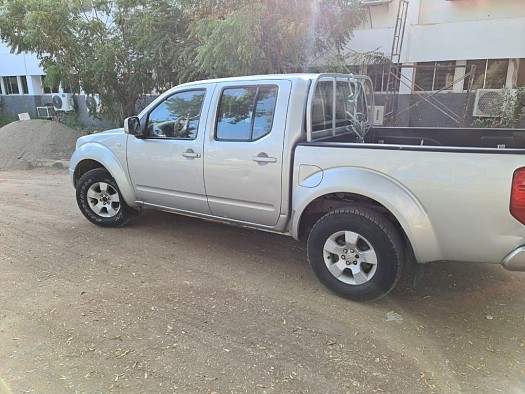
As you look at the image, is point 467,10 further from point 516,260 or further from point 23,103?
point 23,103

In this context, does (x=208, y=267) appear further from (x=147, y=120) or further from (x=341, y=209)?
(x=147, y=120)

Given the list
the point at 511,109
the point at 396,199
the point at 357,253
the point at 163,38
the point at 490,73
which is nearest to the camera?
the point at 396,199

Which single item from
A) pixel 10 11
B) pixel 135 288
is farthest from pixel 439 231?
pixel 10 11

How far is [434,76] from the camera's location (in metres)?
11.9

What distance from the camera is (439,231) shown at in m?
3.16

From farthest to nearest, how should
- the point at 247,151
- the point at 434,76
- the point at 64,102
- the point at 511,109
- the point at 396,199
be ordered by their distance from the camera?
the point at 64,102, the point at 434,76, the point at 511,109, the point at 247,151, the point at 396,199

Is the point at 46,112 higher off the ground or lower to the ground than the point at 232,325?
higher

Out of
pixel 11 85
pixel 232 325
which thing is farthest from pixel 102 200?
pixel 11 85

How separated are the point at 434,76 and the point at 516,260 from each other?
10.2 m

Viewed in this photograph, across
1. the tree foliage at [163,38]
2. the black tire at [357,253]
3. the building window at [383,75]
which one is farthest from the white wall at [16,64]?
the black tire at [357,253]

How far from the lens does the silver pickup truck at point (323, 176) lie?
3010 mm

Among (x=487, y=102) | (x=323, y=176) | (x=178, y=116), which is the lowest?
(x=323, y=176)

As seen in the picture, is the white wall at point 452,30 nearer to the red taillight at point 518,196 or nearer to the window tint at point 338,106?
the window tint at point 338,106

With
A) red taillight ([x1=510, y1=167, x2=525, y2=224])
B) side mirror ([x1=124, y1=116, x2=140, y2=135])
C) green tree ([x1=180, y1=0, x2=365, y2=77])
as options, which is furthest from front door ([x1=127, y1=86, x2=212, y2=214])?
green tree ([x1=180, y1=0, x2=365, y2=77])
